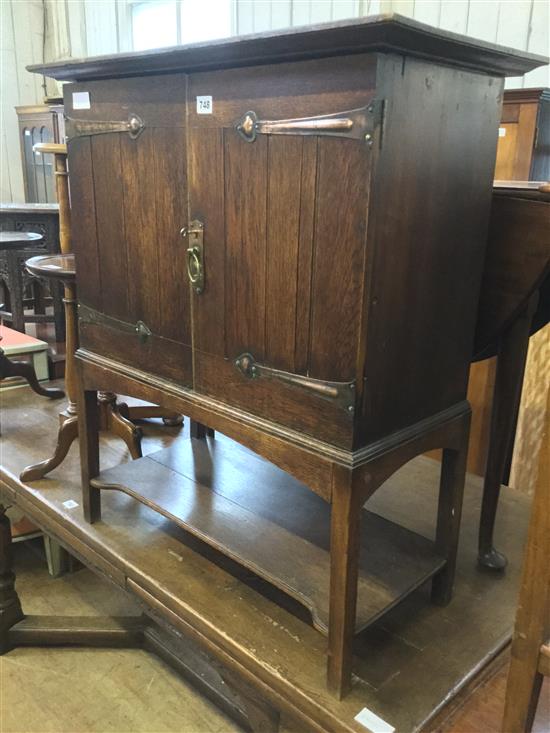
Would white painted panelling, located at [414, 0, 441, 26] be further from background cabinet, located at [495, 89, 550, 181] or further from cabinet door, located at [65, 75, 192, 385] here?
cabinet door, located at [65, 75, 192, 385]

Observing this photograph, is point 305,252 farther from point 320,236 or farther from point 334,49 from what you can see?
point 334,49

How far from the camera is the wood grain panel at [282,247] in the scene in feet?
3.60

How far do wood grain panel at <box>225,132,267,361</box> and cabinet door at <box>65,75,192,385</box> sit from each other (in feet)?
0.47

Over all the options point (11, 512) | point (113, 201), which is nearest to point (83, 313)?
point (113, 201)

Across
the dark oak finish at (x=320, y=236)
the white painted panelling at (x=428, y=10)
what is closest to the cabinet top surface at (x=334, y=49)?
the dark oak finish at (x=320, y=236)

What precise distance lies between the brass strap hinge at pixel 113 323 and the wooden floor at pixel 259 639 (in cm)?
57

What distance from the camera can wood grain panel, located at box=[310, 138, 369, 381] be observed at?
101 cm

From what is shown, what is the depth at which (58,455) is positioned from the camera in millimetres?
2105

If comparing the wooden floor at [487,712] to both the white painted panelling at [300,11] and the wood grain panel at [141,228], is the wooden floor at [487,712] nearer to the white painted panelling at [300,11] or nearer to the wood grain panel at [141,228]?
the wood grain panel at [141,228]

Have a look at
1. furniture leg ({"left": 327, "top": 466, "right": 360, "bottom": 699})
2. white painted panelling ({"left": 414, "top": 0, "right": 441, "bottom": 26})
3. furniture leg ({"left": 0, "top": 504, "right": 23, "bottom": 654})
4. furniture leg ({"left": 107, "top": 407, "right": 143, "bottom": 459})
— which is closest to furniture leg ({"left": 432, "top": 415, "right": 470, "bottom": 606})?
furniture leg ({"left": 327, "top": 466, "right": 360, "bottom": 699})

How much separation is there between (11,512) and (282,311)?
2000mm

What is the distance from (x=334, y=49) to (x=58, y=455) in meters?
1.56

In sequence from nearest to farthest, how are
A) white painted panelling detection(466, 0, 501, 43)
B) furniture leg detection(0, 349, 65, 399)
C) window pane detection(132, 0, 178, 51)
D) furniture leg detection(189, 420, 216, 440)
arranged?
furniture leg detection(189, 420, 216, 440) < furniture leg detection(0, 349, 65, 399) < white painted panelling detection(466, 0, 501, 43) < window pane detection(132, 0, 178, 51)

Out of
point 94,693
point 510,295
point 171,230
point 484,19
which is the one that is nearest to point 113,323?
point 171,230
